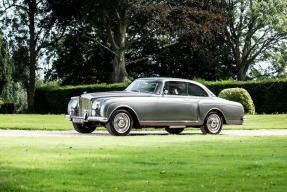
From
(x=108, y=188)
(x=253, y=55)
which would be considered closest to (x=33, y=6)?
(x=253, y=55)

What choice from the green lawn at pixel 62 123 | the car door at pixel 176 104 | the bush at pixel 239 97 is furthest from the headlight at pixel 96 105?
the bush at pixel 239 97

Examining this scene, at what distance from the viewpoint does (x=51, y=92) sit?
3897 centimetres

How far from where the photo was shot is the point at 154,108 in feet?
51.3

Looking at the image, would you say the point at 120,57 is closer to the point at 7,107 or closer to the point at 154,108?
the point at 7,107

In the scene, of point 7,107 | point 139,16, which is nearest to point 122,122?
point 139,16

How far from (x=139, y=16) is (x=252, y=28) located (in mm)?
17079

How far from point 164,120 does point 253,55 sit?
37158mm

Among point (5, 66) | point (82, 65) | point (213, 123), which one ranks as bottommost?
point (213, 123)

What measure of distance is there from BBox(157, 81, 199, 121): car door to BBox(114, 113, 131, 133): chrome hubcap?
109cm

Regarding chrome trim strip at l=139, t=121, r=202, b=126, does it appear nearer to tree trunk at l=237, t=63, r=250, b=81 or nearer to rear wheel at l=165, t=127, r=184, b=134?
rear wheel at l=165, t=127, r=184, b=134

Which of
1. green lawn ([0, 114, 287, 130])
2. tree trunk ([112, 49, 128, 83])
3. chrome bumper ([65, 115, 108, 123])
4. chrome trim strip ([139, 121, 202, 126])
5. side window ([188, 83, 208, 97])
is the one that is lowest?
green lawn ([0, 114, 287, 130])

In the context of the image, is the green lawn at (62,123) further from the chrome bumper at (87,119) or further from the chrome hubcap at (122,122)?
the chrome hubcap at (122,122)

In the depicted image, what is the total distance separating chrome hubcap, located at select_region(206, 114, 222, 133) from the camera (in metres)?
16.7

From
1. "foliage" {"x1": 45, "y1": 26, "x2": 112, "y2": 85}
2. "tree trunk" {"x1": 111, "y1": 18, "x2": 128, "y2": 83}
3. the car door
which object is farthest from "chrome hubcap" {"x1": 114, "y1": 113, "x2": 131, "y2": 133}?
"foliage" {"x1": 45, "y1": 26, "x2": 112, "y2": 85}
